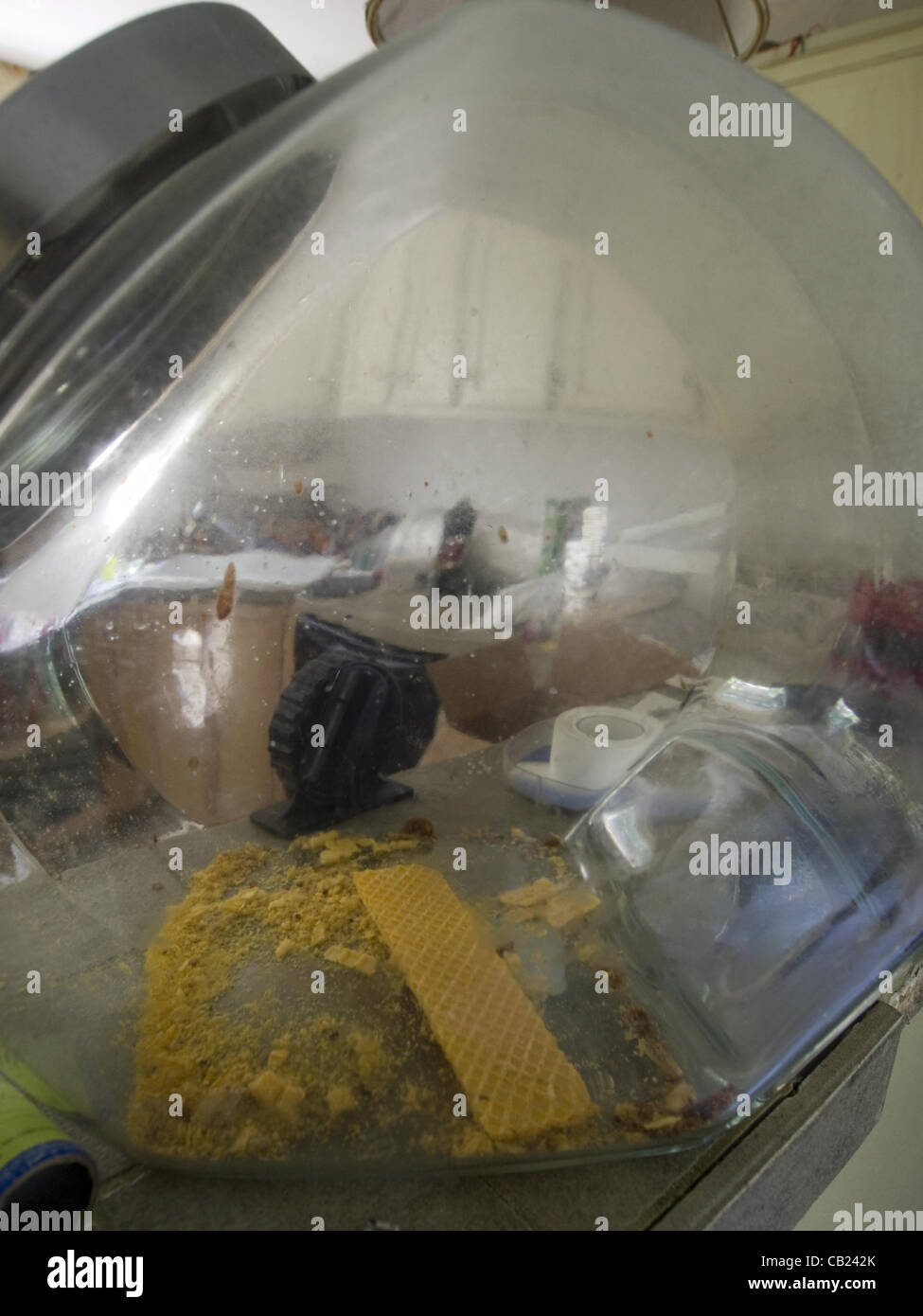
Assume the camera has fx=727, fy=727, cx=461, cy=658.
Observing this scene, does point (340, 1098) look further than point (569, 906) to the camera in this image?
No

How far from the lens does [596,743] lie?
1.33ft

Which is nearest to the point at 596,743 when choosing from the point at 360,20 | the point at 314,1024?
the point at 314,1024

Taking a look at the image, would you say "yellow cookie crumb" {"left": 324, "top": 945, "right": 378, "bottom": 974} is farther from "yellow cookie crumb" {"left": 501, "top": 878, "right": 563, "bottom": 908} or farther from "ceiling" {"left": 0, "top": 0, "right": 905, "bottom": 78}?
"ceiling" {"left": 0, "top": 0, "right": 905, "bottom": 78}

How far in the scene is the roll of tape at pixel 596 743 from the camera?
1.30 feet

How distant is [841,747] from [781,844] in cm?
6

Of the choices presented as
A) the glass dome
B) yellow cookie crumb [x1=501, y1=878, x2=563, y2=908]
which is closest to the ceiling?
the glass dome

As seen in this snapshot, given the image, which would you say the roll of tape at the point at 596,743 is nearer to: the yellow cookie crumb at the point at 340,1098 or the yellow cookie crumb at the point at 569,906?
the yellow cookie crumb at the point at 569,906

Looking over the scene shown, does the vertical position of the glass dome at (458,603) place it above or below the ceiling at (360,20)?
below

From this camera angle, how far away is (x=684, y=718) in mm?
402

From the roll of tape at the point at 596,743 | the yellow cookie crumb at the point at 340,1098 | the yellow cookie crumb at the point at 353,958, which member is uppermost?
the roll of tape at the point at 596,743

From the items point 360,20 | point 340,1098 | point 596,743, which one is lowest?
point 340,1098

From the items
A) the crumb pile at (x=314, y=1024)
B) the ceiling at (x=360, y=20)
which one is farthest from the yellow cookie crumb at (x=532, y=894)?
the ceiling at (x=360, y=20)

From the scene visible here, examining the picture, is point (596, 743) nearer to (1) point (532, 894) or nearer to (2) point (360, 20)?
(1) point (532, 894)
